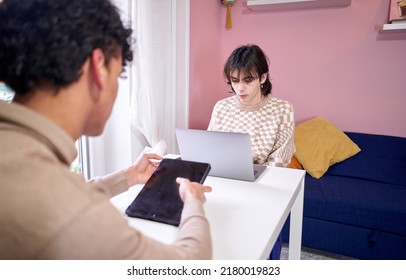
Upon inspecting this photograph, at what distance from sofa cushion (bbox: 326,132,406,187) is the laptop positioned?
4.43ft

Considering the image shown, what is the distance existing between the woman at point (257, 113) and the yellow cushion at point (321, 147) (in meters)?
0.57

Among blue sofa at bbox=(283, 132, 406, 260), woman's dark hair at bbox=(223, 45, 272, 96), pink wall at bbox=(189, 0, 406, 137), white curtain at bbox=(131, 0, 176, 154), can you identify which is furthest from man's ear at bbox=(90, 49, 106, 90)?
pink wall at bbox=(189, 0, 406, 137)

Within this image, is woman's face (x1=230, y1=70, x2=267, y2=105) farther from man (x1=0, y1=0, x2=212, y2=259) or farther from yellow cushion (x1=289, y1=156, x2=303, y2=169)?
man (x1=0, y1=0, x2=212, y2=259)

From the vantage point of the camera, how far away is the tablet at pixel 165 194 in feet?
2.84

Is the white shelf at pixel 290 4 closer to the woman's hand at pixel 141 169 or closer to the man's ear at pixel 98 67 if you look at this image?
the woman's hand at pixel 141 169

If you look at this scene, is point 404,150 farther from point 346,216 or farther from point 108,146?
point 108,146

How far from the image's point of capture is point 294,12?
8.50ft

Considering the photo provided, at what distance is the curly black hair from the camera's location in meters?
0.54

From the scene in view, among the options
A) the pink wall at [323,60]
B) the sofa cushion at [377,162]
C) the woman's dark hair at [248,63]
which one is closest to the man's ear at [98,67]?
the woman's dark hair at [248,63]

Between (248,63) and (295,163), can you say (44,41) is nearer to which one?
→ (248,63)

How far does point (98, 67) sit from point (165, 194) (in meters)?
0.45

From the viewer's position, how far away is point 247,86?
1795mm
